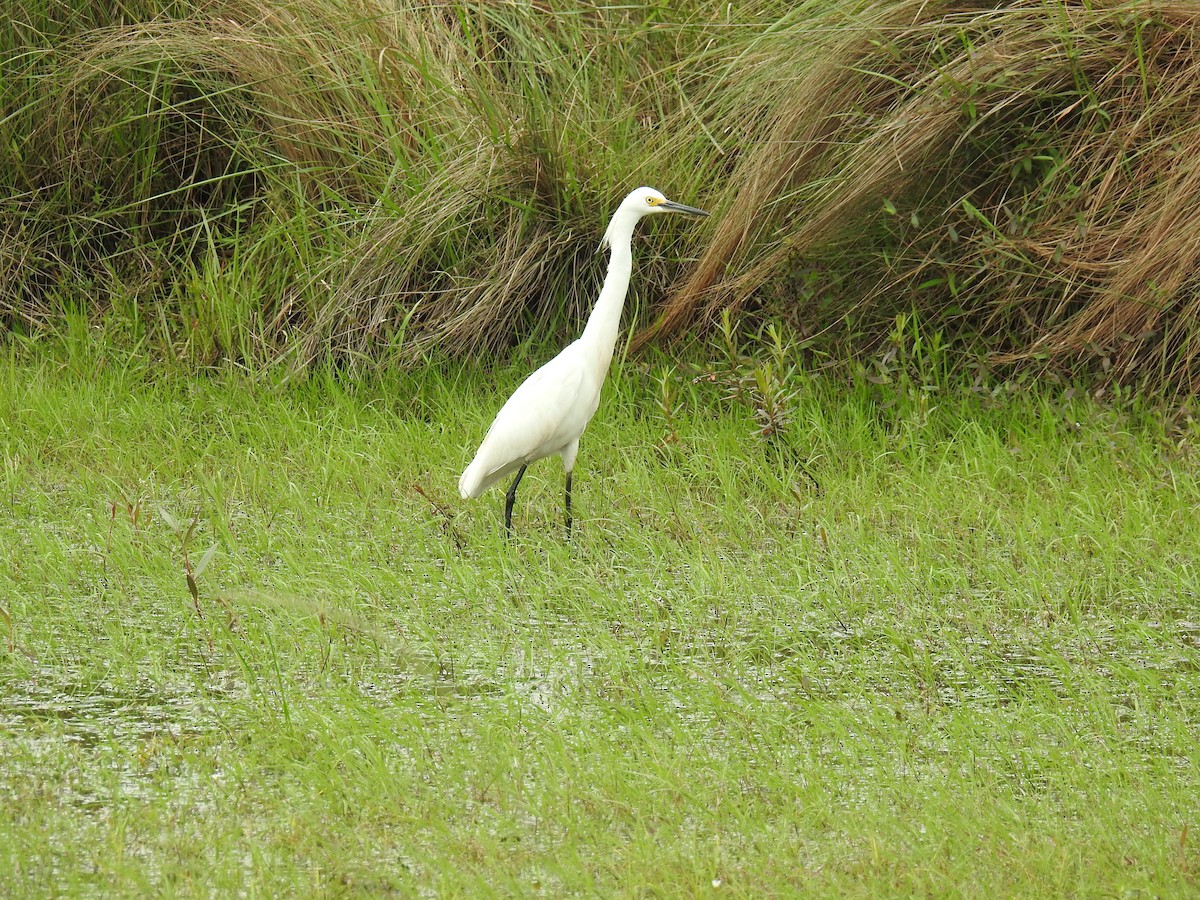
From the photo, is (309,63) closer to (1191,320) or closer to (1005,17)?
(1005,17)

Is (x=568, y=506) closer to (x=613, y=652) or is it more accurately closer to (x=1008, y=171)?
(x=613, y=652)

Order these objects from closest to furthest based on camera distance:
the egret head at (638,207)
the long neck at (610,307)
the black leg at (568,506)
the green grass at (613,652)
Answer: the green grass at (613,652), the black leg at (568,506), the long neck at (610,307), the egret head at (638,207)

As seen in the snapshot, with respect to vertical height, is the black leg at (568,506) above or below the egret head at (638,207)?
below

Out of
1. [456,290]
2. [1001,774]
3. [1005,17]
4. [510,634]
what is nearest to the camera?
[1001,774]

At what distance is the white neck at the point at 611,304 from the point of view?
460 centimetres

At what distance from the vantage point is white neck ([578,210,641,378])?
460 cm

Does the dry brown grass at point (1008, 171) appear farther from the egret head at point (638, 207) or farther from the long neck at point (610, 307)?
the long neck at point (610, 307)

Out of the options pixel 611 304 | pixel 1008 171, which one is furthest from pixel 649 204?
pixel 1008 171

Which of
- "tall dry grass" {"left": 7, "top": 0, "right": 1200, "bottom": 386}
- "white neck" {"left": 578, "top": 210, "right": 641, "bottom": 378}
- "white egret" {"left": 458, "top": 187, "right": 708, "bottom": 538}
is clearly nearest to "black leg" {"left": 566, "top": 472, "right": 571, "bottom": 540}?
"white egret" {"left": 458, "top": 187, "right": 708, "bottom": 538}

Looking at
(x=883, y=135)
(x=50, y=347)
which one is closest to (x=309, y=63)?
(x=50, y=347)

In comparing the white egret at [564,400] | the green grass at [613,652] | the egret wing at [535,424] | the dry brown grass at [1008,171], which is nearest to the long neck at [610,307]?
the white egret at [564,400]

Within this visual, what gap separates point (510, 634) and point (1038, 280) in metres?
2.31

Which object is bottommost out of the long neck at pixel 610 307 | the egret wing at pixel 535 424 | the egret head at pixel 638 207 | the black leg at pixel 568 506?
the black leg at pixel 568 506

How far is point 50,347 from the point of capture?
6.16 m
